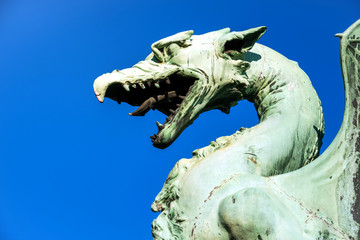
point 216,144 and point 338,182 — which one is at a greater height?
point 216,144

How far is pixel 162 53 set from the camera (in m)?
4.70

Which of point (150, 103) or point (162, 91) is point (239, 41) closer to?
point (162, 91)

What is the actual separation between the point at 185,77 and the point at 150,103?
12.8 inches

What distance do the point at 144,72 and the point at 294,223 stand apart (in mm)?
1565

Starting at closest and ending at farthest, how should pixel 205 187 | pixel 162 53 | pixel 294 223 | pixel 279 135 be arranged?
pixel 294 223 → pixel 205 187 → pixel 279 135 → pixel 162 53

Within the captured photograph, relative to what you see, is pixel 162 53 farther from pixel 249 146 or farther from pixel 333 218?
pixel 333 218

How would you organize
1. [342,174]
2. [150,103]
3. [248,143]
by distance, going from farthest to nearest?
[150,103]
[248,143]
[342,174]

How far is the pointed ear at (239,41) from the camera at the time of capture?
4.64m

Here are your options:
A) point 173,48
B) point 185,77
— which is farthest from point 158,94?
point 173,48

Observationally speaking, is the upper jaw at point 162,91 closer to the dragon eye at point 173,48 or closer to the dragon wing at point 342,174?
the dragon eye at point 173,48

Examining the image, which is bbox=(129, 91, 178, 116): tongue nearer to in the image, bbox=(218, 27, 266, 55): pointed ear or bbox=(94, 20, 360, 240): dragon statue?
bbox=(94, 20, 360, 240): dragon statue

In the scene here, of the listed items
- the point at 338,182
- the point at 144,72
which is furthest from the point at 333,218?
the point at 144,72

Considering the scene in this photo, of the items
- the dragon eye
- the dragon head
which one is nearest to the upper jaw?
the dragon head

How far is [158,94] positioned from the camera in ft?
15.2
